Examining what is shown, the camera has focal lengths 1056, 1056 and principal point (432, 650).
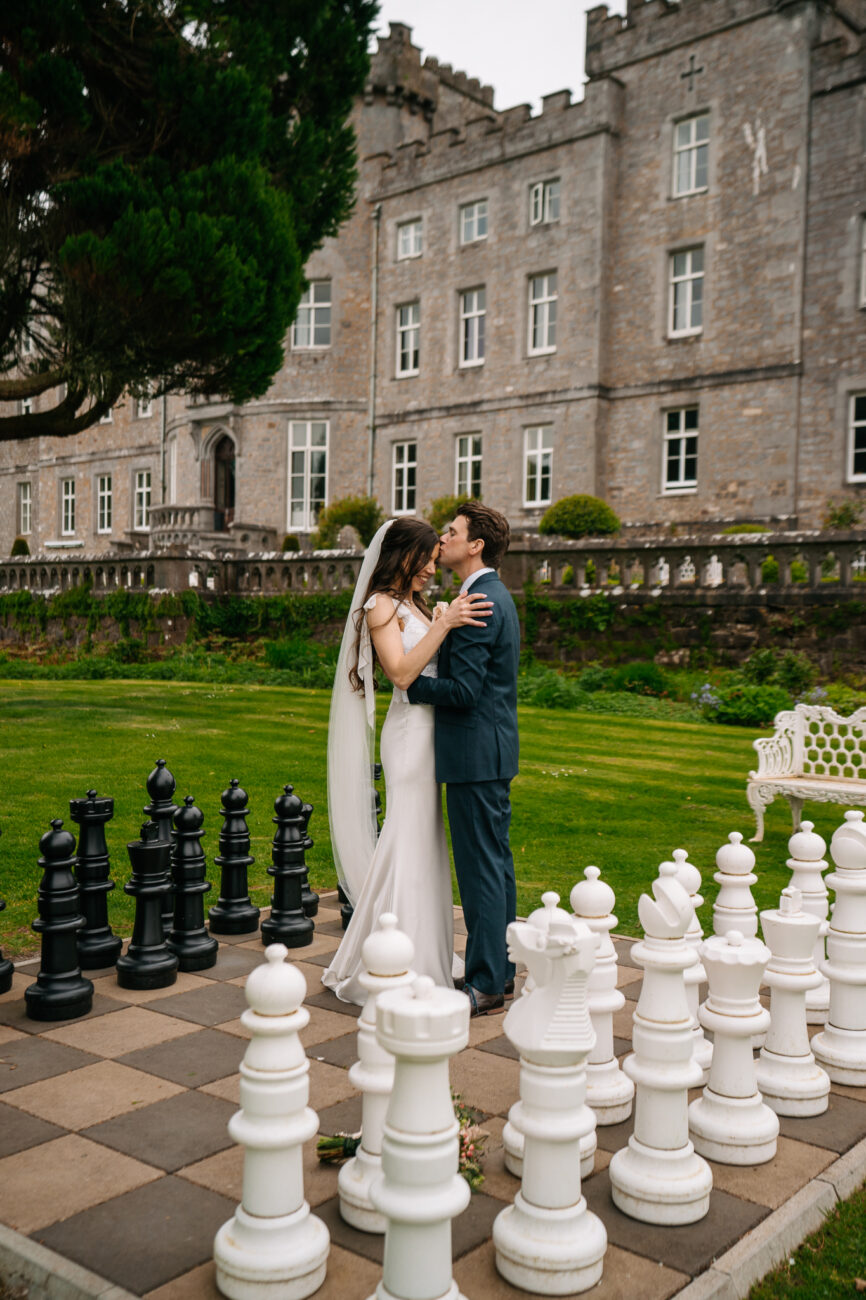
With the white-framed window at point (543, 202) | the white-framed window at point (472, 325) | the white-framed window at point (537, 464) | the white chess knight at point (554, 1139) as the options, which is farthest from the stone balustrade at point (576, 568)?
the white chess knight at point (554, 1139)

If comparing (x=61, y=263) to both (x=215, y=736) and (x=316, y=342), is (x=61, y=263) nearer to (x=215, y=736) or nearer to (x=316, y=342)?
(x=215, y=736)

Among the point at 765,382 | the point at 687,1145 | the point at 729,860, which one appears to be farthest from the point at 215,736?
the point at 765,382

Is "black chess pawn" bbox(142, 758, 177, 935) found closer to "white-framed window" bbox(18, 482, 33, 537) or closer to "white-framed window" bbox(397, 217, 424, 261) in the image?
"white-framed window" bbox(397, 217, 424, 261)

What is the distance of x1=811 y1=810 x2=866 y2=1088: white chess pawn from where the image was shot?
146 inches

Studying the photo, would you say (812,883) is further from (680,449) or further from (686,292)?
(686,292)

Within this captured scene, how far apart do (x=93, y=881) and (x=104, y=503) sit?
1348 inches

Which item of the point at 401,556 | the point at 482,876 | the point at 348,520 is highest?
the point at 348,520

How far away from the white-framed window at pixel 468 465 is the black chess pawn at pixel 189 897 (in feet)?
76.2

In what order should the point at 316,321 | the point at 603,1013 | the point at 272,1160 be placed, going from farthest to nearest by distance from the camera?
the point at 316,321 → the point at 603,1013 → the point at 272,1160

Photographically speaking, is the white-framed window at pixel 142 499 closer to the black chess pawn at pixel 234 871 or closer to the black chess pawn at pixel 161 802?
the black chess pawn at pixel 234 871

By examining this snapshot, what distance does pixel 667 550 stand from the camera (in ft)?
55.5

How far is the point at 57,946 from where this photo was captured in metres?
4.02

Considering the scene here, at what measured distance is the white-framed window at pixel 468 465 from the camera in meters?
27.5

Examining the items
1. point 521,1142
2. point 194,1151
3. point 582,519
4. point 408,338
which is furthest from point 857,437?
point 194,1151
